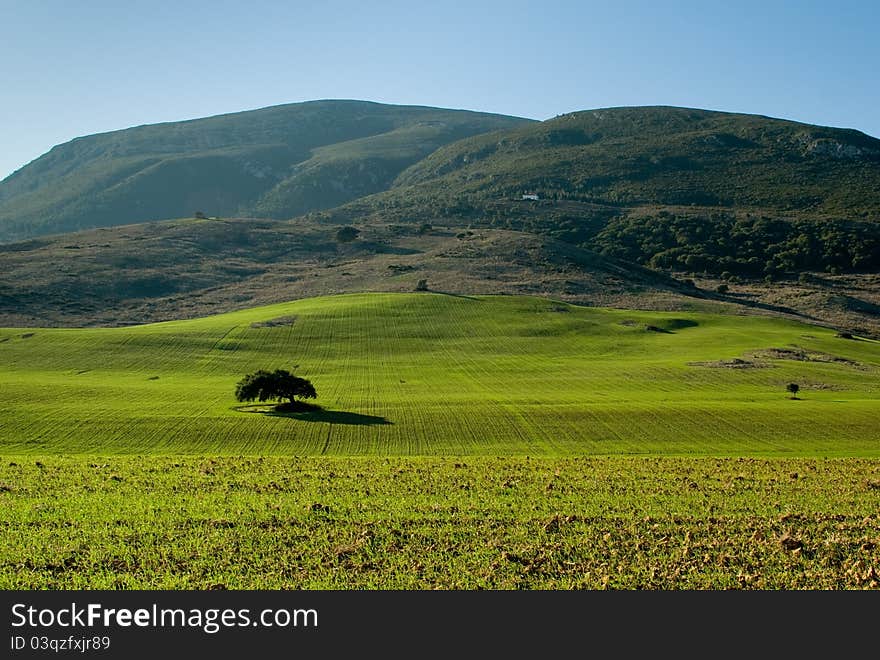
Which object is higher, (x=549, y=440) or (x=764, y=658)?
(x=764, y=658)

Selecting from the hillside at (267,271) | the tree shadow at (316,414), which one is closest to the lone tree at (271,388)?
the tree shadow at (316,414)

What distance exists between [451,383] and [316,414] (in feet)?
61.8

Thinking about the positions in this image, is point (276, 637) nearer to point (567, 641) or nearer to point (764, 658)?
point (567, 641)

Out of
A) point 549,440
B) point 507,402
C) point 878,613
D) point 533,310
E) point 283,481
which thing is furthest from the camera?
point 533,310

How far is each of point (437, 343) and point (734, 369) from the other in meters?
34.3

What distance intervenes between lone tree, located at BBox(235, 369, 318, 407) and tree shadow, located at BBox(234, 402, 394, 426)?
754 mm

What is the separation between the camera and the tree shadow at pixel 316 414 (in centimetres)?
4731

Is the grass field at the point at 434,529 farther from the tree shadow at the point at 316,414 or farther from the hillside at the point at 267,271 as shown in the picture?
the hillside at the point at 267,271

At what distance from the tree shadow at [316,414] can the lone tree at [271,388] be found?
75 cm

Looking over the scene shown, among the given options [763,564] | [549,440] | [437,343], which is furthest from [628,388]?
[763,564]

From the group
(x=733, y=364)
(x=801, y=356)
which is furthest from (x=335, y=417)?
(x=801, y=356)

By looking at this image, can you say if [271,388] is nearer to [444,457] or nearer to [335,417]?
[335,417]

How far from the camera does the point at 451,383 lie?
218ft

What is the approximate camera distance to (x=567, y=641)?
35.5 ft
